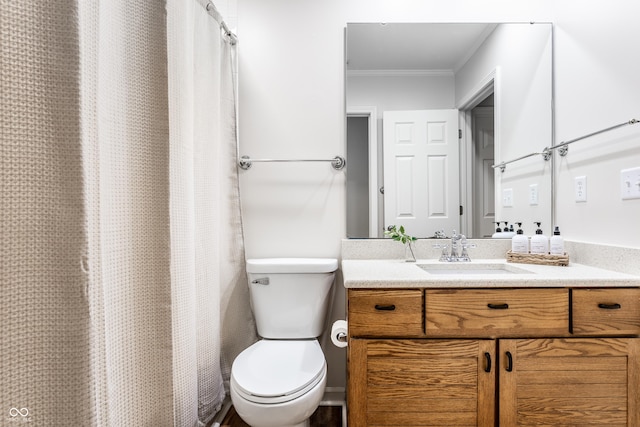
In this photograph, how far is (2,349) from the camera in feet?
1.96

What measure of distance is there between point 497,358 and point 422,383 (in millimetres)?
279

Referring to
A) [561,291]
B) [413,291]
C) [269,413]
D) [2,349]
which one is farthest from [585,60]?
[2,349]

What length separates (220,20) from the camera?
1.56m

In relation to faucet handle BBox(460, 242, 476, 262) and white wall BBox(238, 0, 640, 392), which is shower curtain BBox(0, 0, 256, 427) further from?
faucet handle BBox(460, 242, 476, 262)

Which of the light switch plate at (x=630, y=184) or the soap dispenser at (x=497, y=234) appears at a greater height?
the light switch plate at (x=630, y=184)

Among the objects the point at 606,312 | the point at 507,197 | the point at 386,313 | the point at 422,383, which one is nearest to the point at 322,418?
the point at 422,383

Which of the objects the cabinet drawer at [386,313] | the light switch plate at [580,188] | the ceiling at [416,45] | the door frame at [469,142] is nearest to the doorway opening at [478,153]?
the door frame at [469,142]

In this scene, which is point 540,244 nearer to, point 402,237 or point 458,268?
point 458,268

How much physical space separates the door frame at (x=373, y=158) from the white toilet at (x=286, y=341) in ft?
1.06

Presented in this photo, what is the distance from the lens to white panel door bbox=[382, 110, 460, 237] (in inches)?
68.6

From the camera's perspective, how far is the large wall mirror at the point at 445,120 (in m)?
1.74

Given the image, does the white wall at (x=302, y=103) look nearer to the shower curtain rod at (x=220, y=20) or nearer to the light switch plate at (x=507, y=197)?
the shower curtain rod at (x=220, y=20)

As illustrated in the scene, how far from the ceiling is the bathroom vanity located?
1176 mm

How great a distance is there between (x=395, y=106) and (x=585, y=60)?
849 mm
